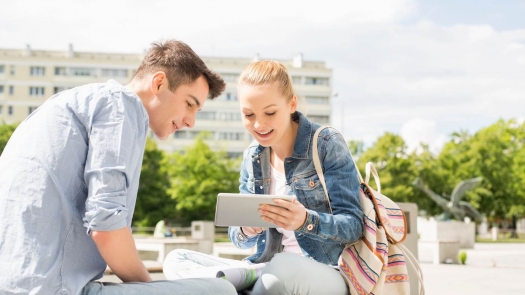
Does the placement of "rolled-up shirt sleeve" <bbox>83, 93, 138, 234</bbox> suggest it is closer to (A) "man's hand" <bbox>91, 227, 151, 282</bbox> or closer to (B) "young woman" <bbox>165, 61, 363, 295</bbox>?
(A) "man's hand" <bbox>91, 227, 151, 282</bbox>

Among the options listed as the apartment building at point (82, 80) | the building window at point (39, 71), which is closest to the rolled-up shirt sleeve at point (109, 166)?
the apartment building at point (82, 80)

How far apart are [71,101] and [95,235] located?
0.53m

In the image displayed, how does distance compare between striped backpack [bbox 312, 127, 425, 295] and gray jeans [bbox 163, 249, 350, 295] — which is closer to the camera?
gray jeans [bbox 163, 249, 350, 295]

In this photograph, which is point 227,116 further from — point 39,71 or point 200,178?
point 200,178

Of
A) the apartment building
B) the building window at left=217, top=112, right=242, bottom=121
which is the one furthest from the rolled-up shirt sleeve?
the building window at left=217, top=112, right=242, bottom=121

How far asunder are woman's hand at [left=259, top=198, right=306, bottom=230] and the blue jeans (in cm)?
39

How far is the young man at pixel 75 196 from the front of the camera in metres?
1.99

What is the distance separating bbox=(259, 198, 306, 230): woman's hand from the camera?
2.57 metres

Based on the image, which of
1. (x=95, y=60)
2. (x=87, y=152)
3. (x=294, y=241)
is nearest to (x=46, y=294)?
(x=87, y=152)

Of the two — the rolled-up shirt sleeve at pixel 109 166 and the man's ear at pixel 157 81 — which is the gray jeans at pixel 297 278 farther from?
the man's ear at pixel 157 81

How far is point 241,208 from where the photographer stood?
2.62 m

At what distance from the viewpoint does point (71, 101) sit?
217 centimetres

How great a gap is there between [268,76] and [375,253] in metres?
1.05

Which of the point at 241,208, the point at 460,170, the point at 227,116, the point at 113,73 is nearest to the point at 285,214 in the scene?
the point at 241,208
